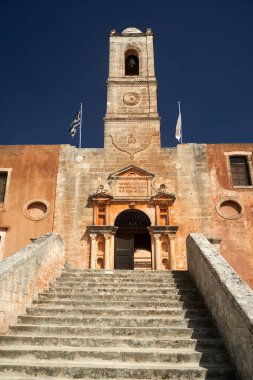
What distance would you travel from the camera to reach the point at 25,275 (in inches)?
252

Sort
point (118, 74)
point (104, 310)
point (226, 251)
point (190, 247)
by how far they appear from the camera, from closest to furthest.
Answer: point (104, 310) < point (190, 247) < point (226, 251) < point (118, 74)

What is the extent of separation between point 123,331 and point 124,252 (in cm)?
829

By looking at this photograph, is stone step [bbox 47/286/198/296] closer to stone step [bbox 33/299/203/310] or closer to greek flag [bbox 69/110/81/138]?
stone step [bbox 33/299/203/310]

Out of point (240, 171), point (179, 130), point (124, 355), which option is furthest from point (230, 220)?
point (124, 355)

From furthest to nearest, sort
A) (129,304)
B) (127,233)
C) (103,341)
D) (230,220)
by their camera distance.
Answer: (127,233), (230,220), (129,304), (103,341)

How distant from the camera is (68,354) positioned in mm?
4836

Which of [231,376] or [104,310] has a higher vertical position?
[104,310]

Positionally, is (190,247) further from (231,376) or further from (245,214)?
(245,214)

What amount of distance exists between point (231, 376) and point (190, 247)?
4.14 m

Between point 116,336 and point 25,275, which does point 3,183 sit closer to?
point 25,275

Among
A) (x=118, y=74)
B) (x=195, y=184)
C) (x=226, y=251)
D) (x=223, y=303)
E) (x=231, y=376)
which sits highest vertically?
(x=118, y=74)

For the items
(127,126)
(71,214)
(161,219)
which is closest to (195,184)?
(161,219)

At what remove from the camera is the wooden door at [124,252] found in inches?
533

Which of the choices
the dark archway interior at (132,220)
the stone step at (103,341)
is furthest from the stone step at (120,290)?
the dark archway interior at (132,220)
